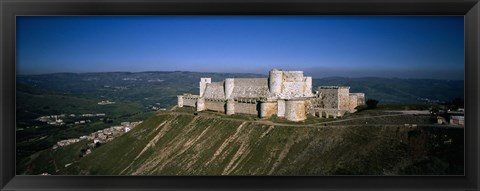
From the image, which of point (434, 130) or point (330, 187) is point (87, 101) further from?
point (434, 130)

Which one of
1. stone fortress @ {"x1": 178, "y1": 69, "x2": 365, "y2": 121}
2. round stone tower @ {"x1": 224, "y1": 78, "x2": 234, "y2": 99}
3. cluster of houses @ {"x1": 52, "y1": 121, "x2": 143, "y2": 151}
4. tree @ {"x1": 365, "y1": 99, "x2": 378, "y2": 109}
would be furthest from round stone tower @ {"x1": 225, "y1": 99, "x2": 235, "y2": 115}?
tree @ {"x1": 365, "y1": 99, "x2": 378, "y2": 109}

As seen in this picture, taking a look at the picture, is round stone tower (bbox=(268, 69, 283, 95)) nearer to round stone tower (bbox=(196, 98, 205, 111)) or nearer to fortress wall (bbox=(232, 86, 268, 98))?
fortress wall (bbox=(232, 86, 268, 98))

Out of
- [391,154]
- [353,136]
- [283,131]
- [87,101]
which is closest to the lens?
[391,154]

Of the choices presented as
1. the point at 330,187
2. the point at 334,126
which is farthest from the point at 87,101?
the point at 330,187

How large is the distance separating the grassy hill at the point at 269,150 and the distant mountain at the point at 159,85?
75 cm

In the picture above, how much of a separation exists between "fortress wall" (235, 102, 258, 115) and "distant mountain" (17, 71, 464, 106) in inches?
83.0

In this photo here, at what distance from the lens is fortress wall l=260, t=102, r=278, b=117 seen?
10.7 metres

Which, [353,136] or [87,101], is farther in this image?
[87,101]

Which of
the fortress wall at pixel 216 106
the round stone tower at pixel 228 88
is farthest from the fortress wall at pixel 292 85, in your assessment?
the fortress wall at pixel 216 106

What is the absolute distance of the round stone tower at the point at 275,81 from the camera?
10.8 m

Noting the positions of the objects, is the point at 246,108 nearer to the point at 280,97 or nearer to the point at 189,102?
the point at 280,97
